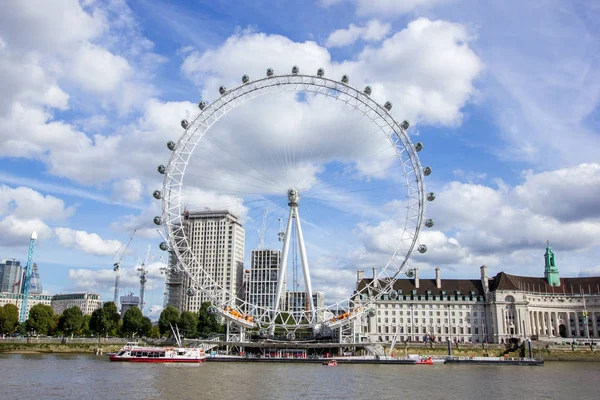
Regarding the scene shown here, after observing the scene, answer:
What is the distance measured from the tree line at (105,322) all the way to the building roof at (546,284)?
69.7 meters

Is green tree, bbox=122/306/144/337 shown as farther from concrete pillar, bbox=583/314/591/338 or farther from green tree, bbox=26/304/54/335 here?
concrete pillar, bbox=583/314/591/338

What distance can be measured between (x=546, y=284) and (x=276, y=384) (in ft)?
367

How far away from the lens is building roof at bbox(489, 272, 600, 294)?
140m

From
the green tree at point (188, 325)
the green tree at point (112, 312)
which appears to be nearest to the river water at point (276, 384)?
the green tree at point (112, 312)

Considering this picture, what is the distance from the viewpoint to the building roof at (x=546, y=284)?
13996 centimetres

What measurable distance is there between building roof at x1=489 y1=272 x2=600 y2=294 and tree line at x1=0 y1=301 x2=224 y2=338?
69.7 m

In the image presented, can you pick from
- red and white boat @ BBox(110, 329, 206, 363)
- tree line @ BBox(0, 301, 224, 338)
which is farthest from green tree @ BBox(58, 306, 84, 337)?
red and white boat @ BBox(110, 329, 206, 363)

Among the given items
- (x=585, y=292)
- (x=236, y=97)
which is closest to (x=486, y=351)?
(x=585, y=292)

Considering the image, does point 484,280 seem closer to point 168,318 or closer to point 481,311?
point 481,311

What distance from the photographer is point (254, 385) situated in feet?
182

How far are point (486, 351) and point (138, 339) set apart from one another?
254 feet

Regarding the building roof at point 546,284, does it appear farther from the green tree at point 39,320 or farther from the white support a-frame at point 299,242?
the green tree at point 39,320

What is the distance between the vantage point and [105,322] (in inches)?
4985

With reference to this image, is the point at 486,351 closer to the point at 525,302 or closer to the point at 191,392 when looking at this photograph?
the point at 525,302
